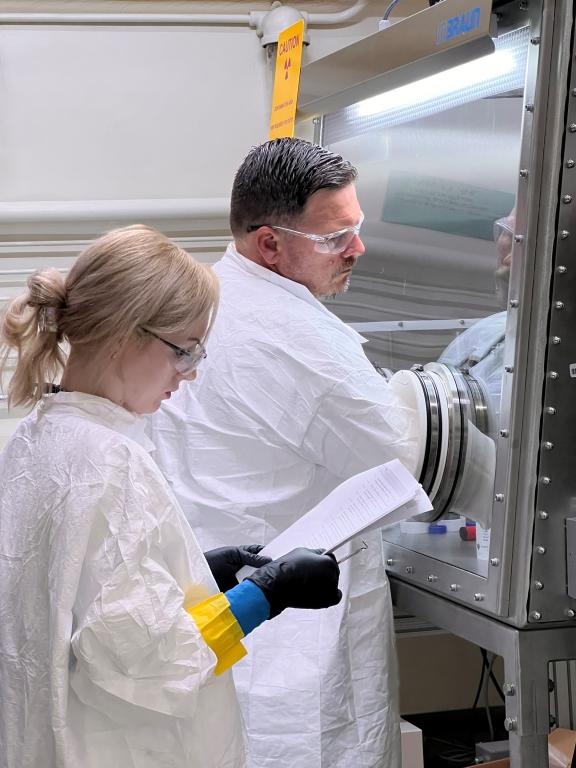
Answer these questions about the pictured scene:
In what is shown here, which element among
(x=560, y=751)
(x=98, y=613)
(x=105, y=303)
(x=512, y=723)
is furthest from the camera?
(x=560, y=751)

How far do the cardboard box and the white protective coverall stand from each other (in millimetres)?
282

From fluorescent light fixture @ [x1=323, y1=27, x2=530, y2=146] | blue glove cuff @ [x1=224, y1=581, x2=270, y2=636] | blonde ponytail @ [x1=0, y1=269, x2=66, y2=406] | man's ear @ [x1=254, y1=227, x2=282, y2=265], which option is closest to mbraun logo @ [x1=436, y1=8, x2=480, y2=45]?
fluorescent light fixture @ [x1=323, y1=27, x2=530, y2=146]

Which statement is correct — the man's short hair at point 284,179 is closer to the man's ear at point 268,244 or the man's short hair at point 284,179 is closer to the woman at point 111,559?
the man's ear at point 268,244

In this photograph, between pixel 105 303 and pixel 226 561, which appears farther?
pixel 226 561

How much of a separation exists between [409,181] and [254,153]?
0.35m

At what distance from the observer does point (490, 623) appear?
161 cm

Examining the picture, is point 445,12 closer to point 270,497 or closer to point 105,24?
point 270,497

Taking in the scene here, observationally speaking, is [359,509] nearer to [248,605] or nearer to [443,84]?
[248,605]

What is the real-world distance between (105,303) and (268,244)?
67 centimetres

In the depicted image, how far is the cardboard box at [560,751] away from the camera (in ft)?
A: 6.09

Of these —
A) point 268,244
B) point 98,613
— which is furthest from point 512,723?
point 268,244

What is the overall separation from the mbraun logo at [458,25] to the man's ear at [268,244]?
0.43 m

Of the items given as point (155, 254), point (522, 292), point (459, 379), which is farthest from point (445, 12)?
point (155, 254)

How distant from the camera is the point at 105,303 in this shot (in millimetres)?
1171
